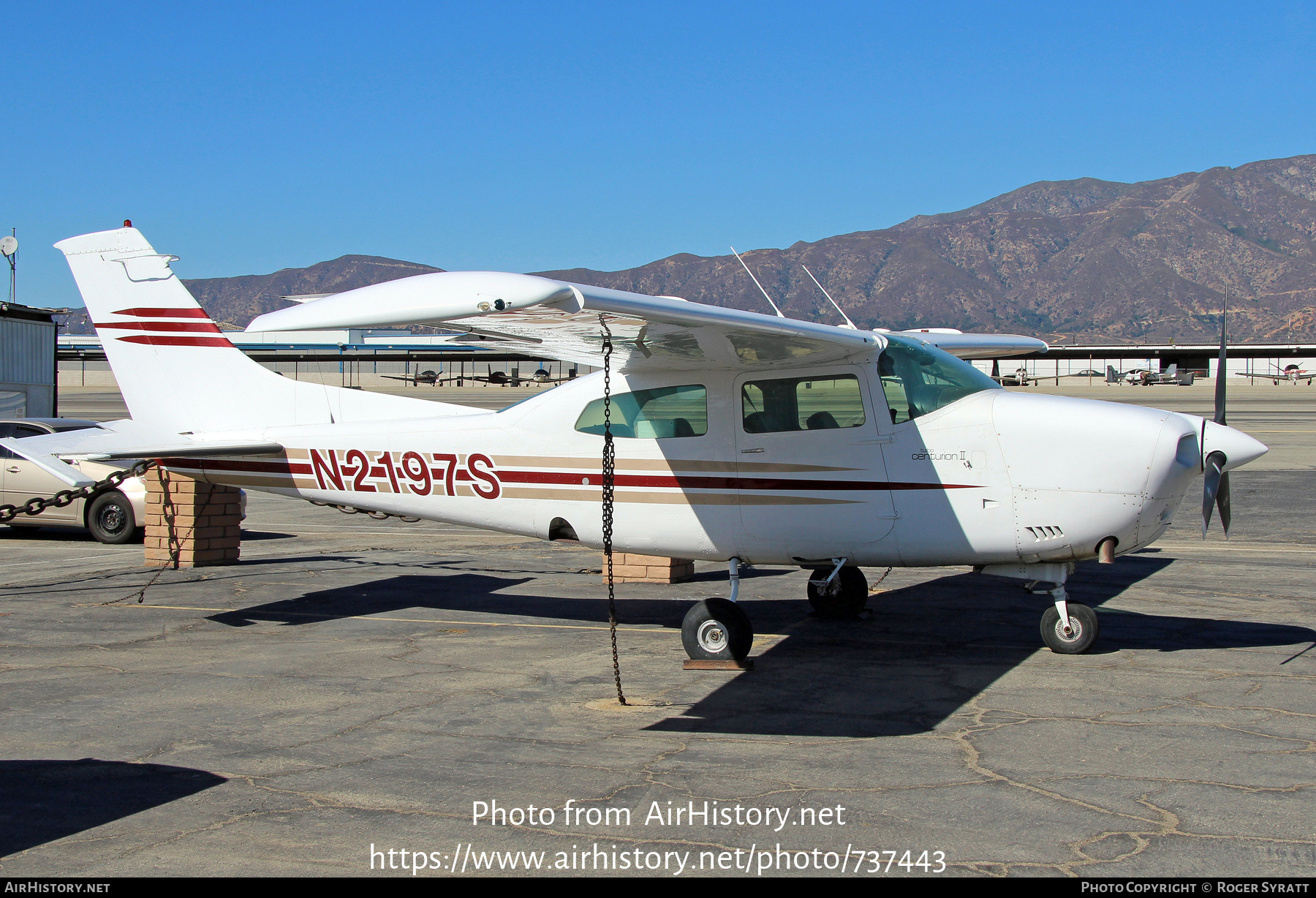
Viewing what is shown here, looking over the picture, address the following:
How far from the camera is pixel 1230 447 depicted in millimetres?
7047

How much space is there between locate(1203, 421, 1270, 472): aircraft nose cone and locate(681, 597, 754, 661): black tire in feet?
11.2

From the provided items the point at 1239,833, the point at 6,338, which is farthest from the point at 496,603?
the point at 6,338

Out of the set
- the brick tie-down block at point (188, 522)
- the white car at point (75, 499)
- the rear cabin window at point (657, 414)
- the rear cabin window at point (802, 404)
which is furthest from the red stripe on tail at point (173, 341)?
the rear cabin window at point (802, 404)

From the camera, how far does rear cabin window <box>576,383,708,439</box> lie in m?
7.86

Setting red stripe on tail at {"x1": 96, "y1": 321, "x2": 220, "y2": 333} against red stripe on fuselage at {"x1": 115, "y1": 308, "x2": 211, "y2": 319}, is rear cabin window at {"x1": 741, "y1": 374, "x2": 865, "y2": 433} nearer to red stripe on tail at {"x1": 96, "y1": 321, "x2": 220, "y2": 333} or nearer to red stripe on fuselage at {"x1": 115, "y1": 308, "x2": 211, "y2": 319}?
red stripe on tail at {"x1": 96, "y1": 321, "x2": 220, "y2": 333}

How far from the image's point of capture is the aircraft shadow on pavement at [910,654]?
20.1 ft

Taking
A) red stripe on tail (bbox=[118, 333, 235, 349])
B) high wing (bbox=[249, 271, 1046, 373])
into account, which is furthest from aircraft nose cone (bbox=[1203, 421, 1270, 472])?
red stripe on tail (bbox=[118, 333, 235, 349])

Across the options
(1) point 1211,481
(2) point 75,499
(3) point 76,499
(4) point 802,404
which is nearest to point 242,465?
(4) point 802,404

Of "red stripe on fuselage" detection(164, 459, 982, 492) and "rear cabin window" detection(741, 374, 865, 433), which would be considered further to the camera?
"rear cabin window" detection(741, 374, 865, 433)

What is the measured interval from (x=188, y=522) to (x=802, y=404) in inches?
309

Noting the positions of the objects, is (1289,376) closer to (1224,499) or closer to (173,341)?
(1224,499)

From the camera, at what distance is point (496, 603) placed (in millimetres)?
10000

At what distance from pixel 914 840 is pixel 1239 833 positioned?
1.34 m

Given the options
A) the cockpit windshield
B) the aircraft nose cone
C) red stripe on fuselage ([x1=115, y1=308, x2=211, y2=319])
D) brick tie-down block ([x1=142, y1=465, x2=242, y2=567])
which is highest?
red stripe on fuselage ([x1=115, y1=308, x2=211, y2=319])
